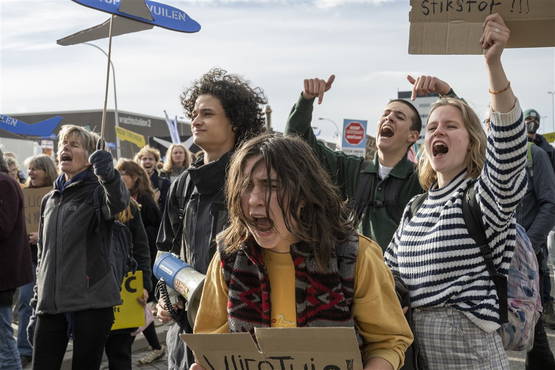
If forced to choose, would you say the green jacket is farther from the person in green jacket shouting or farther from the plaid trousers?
the plaid trousers

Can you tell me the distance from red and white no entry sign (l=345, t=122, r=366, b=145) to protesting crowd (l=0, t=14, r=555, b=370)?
12.7m

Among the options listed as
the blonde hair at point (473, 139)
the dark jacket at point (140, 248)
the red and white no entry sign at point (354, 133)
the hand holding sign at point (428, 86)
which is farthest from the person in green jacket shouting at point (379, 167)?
the red and white no entry sign at point (354, 133)

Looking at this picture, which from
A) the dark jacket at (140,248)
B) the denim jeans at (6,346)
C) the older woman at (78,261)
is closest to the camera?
the older woman at (78,261)

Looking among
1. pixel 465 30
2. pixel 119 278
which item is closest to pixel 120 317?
pixel 119 278

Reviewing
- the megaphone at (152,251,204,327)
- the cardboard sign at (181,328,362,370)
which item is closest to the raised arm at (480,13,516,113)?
the cardboard sign at (181,328,362,370)

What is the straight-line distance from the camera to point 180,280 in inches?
101

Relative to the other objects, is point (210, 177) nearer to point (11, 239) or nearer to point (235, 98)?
point (235, 98)

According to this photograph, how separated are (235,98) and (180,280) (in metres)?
0.94

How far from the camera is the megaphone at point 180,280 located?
95.3 inches

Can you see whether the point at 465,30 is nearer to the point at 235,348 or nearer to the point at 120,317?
the point at 235,348

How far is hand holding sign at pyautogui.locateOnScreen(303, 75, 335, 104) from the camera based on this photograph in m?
3.19

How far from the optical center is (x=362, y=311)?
191 cm

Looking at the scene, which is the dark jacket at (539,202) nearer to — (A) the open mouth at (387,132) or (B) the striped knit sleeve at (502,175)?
(A) the open mouth at (387,132)

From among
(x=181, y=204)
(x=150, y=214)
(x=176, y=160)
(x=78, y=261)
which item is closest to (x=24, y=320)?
(x=150, y=214)
